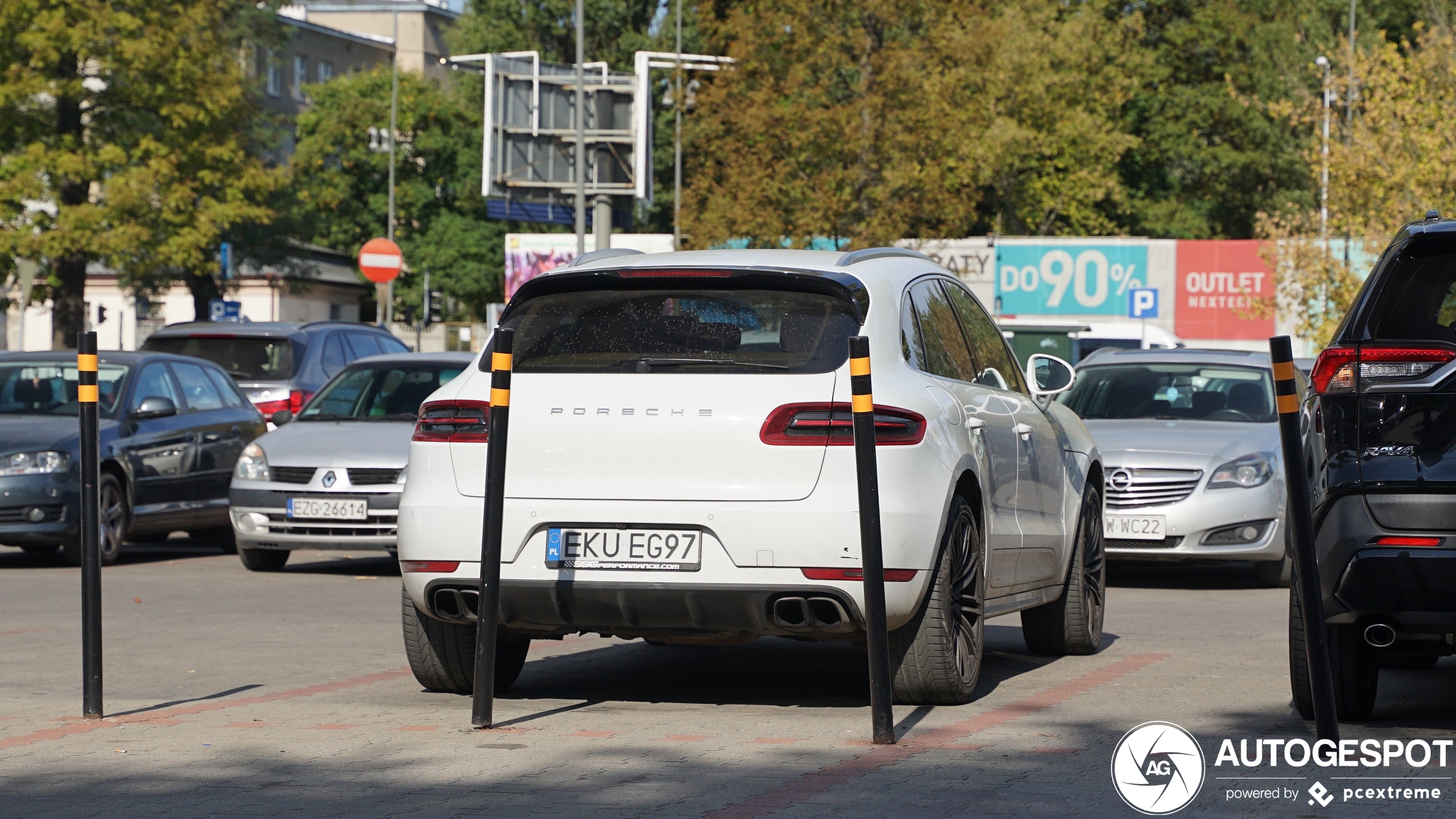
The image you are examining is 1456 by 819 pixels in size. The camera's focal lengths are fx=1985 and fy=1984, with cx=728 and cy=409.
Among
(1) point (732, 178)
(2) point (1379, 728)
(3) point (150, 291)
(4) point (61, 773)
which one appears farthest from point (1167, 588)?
(3) point (150, 291)

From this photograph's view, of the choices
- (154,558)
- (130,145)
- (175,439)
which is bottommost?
(154,558)

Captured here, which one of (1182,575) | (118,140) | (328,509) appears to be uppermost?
(118,140)

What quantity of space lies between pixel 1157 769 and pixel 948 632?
128 cm

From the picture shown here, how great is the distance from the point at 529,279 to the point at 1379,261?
2.91 meters

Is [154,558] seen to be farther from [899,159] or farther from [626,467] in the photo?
[899,159]

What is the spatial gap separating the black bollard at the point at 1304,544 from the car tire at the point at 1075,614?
9.39 feet

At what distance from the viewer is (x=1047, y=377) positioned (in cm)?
895

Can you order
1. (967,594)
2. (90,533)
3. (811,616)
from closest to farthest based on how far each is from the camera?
(811,616) < (90,533) < (967,594)

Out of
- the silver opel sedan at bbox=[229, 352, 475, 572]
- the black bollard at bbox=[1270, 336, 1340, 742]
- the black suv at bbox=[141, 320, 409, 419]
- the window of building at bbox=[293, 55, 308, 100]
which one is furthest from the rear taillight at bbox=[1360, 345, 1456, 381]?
the window of building at bbox=[293, 55, 308, 100]

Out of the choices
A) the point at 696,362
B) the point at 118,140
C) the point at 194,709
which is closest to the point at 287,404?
the point at 194,709

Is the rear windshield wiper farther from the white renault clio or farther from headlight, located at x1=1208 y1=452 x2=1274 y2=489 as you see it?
headlight, located at x1=1208 y1=452 x2=1274 y2=489

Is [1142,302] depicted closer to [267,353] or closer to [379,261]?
[379,261]

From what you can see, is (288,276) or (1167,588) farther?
(288,276)

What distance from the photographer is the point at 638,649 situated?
30.9 ft
